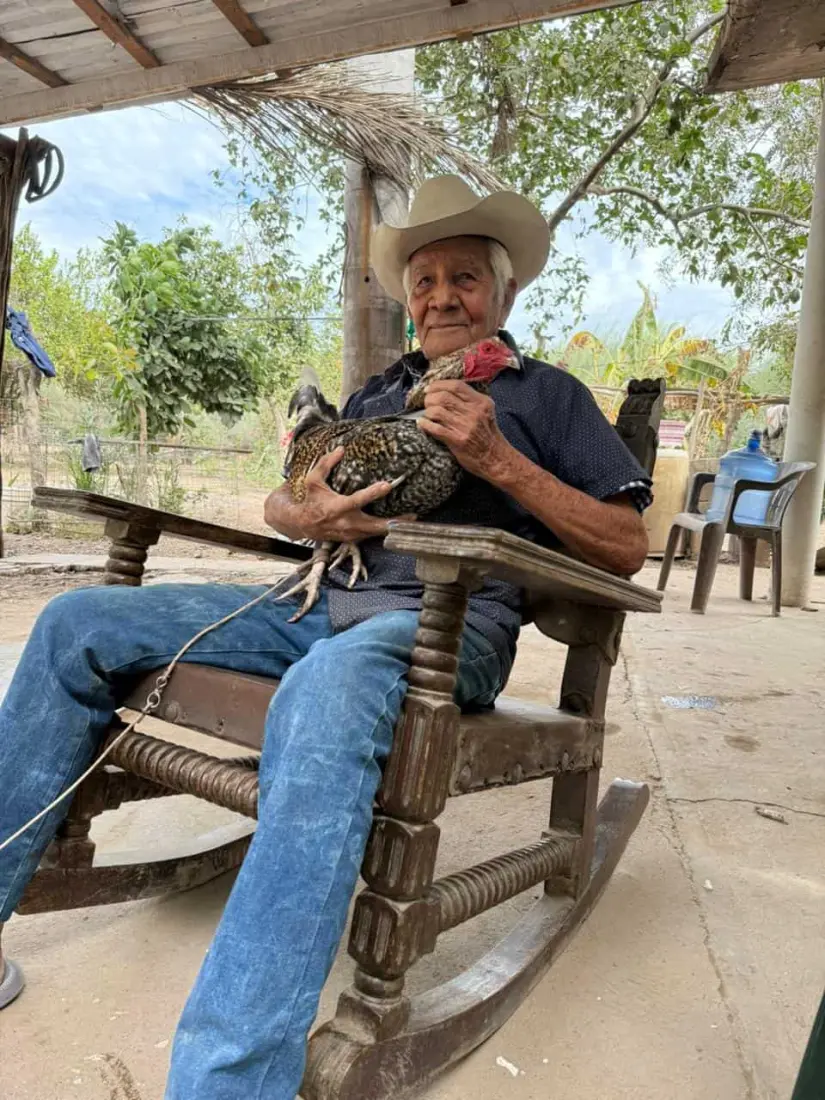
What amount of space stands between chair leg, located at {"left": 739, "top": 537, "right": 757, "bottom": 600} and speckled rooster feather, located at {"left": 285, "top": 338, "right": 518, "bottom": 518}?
195 inches

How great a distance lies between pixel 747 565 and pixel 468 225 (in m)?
5.06

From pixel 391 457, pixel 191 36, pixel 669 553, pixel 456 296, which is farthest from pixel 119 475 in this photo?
pixel 391 457

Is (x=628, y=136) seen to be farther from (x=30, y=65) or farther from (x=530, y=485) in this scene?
(x=530, y=485)

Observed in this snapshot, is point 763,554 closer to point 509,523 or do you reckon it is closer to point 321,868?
point 509,523

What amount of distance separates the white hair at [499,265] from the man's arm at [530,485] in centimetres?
55

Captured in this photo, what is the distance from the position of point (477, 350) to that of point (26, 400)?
858cm

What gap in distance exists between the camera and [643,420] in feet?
5.93

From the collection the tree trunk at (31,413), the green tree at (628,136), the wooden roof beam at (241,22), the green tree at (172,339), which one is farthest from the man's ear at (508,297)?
the green tree at (172,339)

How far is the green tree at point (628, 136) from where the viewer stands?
6.13 meters

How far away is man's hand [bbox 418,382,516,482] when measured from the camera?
1411 mm

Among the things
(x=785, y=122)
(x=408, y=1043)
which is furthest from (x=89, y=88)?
(x=785, y=122)

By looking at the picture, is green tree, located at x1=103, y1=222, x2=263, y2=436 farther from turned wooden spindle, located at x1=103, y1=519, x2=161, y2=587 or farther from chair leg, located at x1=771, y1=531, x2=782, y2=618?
turned wooden spindle, located at x1=103, y1=519, x2=161, y2=587

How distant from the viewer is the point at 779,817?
7.18 ft

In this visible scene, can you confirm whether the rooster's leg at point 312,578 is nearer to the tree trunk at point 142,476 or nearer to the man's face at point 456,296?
the man's face at point 456,296
